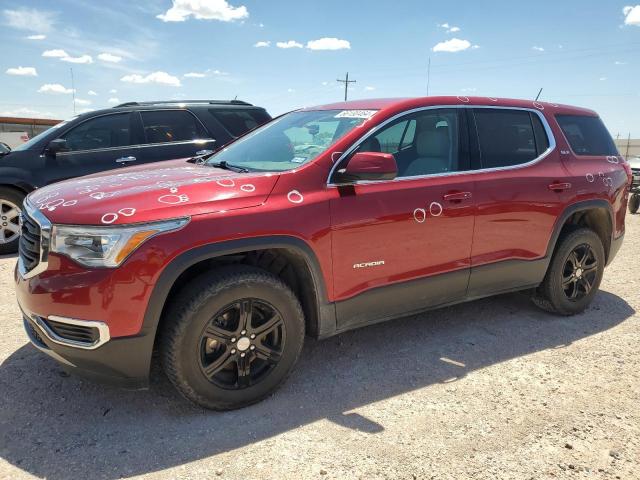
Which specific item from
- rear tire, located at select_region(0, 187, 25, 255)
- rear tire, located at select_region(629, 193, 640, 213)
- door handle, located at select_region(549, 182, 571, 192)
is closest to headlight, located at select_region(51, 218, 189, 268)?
door handle, located at select_region(549, 182, 571, 192)

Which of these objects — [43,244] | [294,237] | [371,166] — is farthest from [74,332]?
[371,166]

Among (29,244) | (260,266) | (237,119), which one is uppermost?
(237,119)

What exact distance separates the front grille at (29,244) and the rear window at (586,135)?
13.4 feet

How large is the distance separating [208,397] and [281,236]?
979mm

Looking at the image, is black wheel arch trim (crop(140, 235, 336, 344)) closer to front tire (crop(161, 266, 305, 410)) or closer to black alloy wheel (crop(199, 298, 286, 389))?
front tire (crop(161, 266, 305, 410))

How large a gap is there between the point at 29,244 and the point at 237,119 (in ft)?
15.9

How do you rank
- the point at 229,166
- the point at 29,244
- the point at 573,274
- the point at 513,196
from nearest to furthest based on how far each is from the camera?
the point at 29,244
the point at 229,166
the point at 513,196
the point at 573,274

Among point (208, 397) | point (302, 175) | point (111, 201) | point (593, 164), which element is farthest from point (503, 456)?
point (593, 164)

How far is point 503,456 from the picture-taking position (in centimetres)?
257

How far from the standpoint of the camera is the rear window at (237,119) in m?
7.15

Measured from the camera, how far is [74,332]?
2.57 meters

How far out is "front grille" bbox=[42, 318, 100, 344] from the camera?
2.52 metres

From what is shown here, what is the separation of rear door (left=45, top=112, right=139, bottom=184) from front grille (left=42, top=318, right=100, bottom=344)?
4227mm

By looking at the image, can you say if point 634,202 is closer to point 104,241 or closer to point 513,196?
point 513,196
